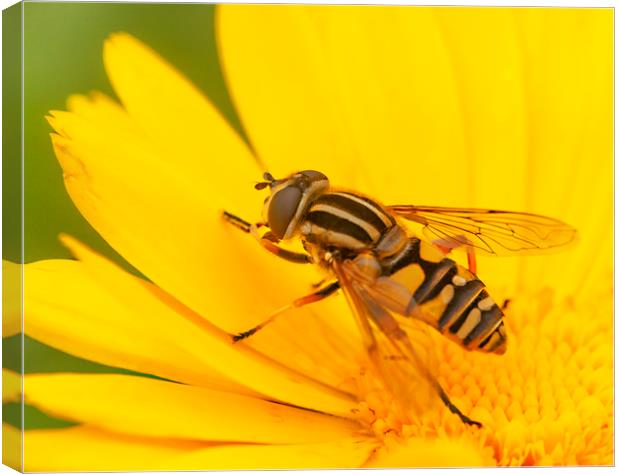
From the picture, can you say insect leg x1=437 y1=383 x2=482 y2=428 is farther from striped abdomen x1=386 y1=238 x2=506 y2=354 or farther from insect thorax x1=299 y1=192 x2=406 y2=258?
insect thorax x1=299 y1=192 x2=406 y2=258

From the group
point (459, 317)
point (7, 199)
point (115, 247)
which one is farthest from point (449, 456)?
point (7, 199)

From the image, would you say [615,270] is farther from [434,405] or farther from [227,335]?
[227,335]

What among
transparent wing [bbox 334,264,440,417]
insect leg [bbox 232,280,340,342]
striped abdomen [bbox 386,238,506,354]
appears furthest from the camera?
insect leg [bbox 232,280,340,342]

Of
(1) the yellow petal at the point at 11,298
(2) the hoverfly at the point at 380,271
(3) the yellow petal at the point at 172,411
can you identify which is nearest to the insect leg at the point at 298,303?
(2) the hoverfly at the point at 380,271

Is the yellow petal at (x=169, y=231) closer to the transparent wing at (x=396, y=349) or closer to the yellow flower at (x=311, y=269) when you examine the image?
the yellow flower at (x=311, y=269)

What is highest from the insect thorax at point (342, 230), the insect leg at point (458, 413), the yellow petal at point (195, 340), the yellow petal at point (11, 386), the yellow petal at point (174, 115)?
the yellow petal at point (174, 115)

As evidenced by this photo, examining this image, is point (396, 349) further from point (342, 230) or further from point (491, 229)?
point (491, 229)

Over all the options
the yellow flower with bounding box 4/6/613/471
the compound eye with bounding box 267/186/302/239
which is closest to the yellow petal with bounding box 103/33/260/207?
the yellow flower with bounding box 4/6/613/471
